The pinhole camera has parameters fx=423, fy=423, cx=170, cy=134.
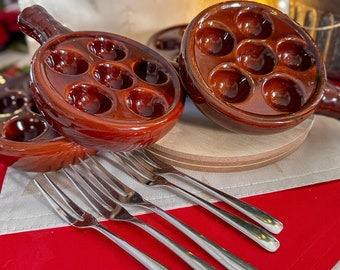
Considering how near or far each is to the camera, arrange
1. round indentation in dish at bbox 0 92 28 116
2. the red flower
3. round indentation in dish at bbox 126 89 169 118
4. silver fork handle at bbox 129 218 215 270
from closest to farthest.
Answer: silver fork handle at bbox 129 218 215 270, round indentation in dish at bbox 126 89 169 118, round indentation in dish at bbox 0 92 28 116, the red flower

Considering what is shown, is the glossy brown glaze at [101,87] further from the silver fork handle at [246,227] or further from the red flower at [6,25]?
the red flower at [6,25]

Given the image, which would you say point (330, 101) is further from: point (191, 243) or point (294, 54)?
point (191, 243)

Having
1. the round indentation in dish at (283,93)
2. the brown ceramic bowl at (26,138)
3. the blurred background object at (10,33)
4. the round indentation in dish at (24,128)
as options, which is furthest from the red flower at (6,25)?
the round indentation in dish at (283,93)

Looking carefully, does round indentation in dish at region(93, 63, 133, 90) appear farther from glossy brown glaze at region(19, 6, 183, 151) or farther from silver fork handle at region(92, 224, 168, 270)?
silver fork handle at region(92, 224, 168, 270)

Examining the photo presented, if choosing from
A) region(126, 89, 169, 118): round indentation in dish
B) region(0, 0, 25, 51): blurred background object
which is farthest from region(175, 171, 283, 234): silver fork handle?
region(0, 0, 25, 51): blurred background object

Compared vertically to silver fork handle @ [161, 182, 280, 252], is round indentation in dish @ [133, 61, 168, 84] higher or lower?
higher

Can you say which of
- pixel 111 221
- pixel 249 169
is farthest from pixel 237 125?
pixel 111 221
